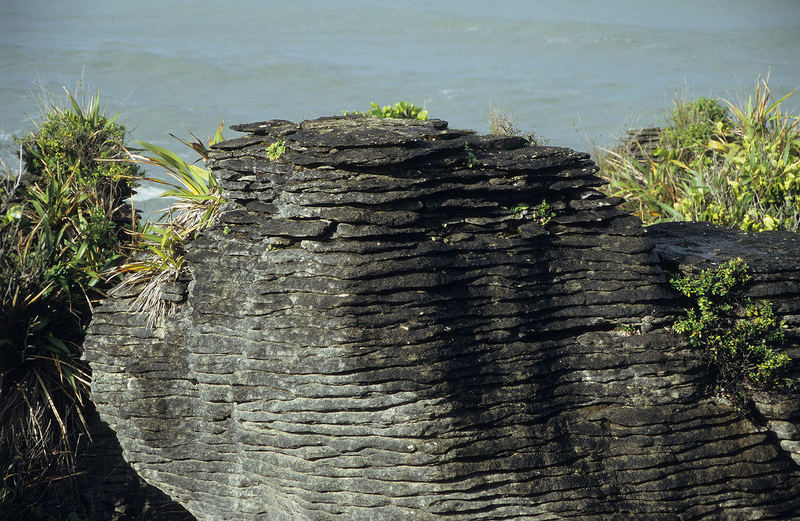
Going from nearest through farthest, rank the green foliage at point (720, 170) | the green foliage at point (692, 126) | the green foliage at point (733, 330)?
the green foliage at point (733, 330), the green foliage at point (720, 170), the green foliage at point (692, 126)

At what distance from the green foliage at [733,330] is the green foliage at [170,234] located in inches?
176

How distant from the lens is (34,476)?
26.9 ft

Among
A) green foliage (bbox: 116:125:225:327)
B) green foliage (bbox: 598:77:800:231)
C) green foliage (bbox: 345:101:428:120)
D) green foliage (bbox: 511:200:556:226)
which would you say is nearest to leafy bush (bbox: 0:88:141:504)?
green foliage (bbox: 116:125:225:327)

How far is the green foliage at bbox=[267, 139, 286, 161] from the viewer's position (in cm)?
628

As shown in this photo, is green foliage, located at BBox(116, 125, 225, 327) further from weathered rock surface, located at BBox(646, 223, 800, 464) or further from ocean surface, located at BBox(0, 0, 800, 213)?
ocean surface, located at BBox(0, 0, 800, 213)

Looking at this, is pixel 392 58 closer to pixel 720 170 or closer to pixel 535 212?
pixel 720 170

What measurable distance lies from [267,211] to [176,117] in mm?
29109

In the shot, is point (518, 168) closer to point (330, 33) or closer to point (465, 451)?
point (465, 451)

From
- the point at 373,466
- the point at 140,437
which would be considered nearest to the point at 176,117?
the point at 140,437

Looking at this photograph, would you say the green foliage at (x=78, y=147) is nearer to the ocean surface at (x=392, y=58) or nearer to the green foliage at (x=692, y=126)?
the green foliage at (x=692, y=126)

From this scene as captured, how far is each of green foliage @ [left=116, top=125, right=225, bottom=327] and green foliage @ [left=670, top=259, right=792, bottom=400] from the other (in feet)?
14.6

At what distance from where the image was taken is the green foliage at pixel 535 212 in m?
5.89

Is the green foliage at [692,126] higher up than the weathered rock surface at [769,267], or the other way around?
the green foliage at [692,126]

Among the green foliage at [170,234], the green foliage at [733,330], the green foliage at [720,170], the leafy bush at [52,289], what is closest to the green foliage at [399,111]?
the green foliage at [170,234]
